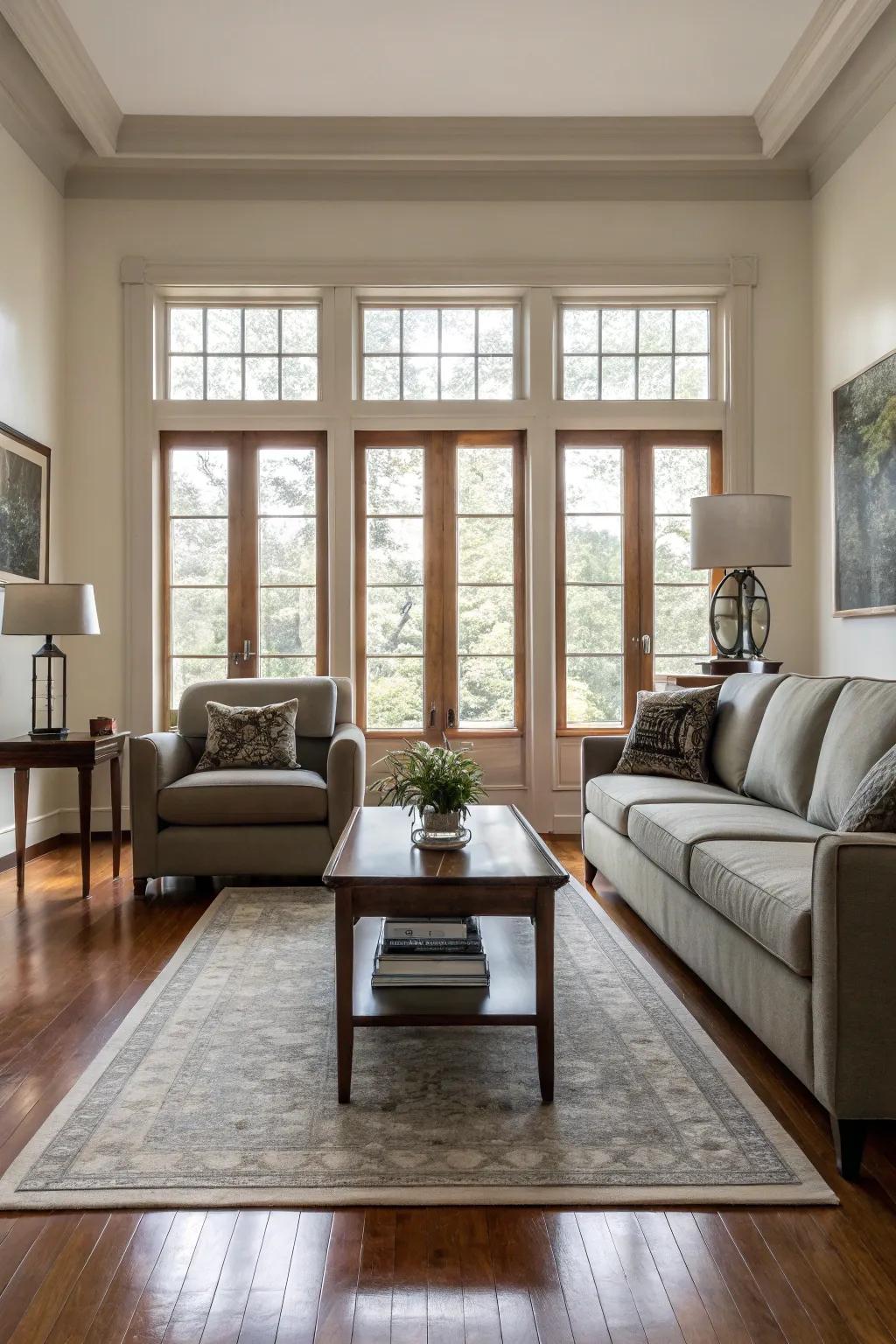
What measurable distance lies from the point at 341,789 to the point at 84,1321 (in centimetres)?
274

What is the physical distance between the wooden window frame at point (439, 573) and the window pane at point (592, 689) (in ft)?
0.94

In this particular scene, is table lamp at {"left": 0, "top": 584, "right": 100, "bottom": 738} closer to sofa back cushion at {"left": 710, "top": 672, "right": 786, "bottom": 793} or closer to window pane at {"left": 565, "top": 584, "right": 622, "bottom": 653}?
window pane at {"left": 565, "top": 584, "right": 622, "bottom": 653}

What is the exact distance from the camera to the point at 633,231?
5527 mm

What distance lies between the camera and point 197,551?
567cm

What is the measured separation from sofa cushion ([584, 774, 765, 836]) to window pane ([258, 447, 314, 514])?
2.46m

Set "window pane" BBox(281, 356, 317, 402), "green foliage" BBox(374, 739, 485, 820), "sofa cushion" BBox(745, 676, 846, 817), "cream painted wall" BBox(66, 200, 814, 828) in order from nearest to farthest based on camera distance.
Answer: "green foliage" BBox(374, 739, 485, 820) → "sofa cushion" BBox(745, 676, 846, 817) → "cream painted wall" BBox(66, 200, 814, 828) → "window pane" BBox(281, 356, 317, 402)

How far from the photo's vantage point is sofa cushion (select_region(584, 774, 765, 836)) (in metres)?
3.65

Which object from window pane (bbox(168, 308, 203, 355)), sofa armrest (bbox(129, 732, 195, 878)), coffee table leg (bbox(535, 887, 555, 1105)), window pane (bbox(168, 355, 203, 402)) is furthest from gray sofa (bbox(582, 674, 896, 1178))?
window pane (bbox(168, 308, 203, 355))

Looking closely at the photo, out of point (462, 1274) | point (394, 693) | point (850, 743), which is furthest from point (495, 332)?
point (462, 1274)

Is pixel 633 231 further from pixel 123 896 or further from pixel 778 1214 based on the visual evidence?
pixel 778 1214

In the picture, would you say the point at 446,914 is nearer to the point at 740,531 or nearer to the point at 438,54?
the point at 740,531

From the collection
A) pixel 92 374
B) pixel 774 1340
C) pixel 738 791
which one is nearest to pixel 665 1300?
pixel 774 1340

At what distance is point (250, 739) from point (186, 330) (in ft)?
8.54

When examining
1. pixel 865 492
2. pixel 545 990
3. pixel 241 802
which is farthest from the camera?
pixel 865 492
